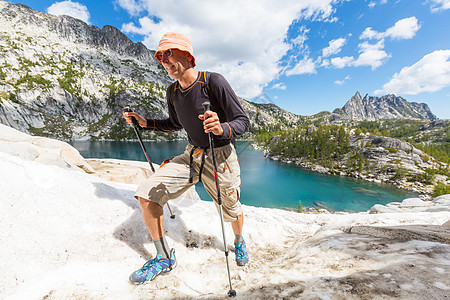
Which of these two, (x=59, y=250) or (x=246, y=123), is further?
(x=246, y=123)

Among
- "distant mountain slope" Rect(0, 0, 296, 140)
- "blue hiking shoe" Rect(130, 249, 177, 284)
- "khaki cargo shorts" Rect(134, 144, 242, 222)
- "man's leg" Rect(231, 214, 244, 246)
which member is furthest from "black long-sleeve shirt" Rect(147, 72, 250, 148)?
"distant mountain slope" Rect(0, 0, 296, 140)

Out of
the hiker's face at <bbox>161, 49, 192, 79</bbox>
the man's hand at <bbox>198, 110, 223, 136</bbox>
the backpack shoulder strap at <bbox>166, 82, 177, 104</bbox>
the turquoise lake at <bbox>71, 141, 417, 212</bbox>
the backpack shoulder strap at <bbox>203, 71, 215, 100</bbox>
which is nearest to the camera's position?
the man's hand at <bbox>198, 110, 223, 136</bbox>

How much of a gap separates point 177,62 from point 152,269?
11.1 ft

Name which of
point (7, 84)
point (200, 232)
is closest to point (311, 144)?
point (200, 232)

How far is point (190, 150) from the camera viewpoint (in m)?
3.50

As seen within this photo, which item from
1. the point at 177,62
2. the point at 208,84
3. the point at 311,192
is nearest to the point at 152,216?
the point at 208,84

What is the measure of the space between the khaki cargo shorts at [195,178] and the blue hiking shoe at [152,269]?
3.06 ft

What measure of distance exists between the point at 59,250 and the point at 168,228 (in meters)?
1.85

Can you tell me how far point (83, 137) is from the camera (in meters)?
125

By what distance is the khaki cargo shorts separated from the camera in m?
2.98

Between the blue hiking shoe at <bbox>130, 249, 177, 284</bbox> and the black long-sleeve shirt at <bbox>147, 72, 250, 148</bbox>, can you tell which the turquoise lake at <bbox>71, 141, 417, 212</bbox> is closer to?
the blue hiking shoe at <bbox>130, 249, 177, 284</bbox>

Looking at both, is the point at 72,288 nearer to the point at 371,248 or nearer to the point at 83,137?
the point at 371,248

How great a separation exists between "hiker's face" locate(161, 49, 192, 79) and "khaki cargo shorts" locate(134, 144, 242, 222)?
4.45 feet

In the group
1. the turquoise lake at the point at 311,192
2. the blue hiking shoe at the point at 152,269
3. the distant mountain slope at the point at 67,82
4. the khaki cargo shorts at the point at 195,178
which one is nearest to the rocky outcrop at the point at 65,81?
the distant mountain slope at the point at 67,82
